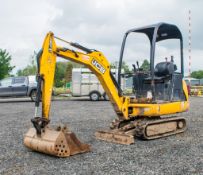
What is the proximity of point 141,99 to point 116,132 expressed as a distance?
4.52ft

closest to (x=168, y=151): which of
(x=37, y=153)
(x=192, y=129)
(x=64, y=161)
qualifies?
(x=64, y=161)

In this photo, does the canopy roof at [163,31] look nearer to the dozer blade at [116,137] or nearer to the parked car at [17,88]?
the dozer blade at [116,137]

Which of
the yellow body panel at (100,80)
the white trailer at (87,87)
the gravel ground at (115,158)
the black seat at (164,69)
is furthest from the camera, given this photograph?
the white trailer at (87,87)

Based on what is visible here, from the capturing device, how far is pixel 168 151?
7.00 meters

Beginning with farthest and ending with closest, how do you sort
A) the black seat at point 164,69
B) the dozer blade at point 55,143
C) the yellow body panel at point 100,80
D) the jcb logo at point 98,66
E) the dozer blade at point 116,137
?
the black seat at point 164,69
the jcb logo at point 98,66
the dozer blade at point 116,137
the yellow body panel at point 100,80
the dozer blade at point 55,143

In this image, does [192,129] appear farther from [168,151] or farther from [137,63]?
[168,151]

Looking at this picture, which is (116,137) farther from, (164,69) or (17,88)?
(17,88)

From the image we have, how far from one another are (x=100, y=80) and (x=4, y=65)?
3504 cm

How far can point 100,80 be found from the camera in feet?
27.7

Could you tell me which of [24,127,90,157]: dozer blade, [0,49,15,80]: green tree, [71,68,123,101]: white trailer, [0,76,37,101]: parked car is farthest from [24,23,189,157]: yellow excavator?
[0,49,15,80]: green tree

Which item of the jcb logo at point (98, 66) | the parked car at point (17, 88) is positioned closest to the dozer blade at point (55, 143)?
the jcb logo at point (98, 66)

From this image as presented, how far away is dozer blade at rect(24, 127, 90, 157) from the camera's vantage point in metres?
6.42

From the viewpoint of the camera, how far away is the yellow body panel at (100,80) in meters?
6.88

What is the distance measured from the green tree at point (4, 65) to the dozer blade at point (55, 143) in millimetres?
34623
